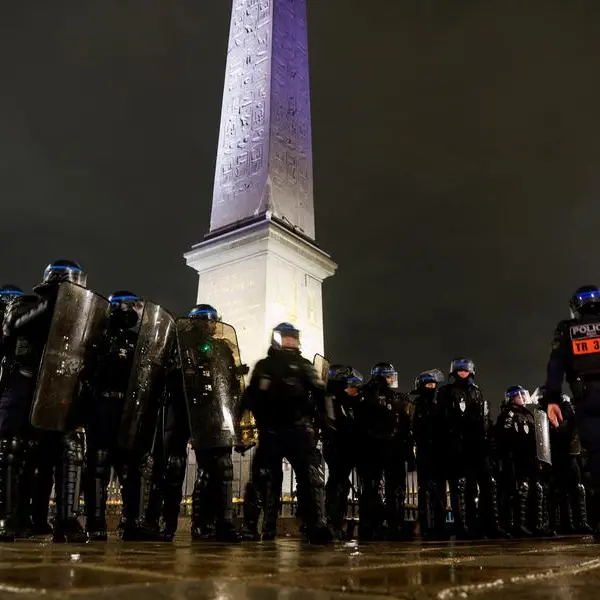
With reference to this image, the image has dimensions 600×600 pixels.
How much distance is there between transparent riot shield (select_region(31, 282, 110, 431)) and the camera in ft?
15.0

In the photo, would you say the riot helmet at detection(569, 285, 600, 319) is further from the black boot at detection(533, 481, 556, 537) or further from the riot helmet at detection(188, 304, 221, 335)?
the black boot at detection(533, 481, 556, 537)

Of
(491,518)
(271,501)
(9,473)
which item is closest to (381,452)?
(491,518)

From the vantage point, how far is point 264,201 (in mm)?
13070

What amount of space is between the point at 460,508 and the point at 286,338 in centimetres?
318

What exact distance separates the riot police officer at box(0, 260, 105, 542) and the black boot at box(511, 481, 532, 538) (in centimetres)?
527

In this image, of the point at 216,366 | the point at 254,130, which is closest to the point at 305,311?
the point at 254,130

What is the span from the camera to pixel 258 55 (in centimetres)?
1477

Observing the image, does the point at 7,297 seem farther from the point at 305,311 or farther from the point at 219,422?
the point at 305,311

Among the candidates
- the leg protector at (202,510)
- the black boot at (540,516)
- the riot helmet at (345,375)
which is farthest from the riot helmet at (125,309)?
the black boot at (540,516)

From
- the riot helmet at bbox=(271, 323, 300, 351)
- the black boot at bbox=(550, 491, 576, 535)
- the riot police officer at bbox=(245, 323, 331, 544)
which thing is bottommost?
the black boot at bbox=(550, 491, 576, 535)

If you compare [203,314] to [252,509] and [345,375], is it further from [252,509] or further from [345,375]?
[345,375]

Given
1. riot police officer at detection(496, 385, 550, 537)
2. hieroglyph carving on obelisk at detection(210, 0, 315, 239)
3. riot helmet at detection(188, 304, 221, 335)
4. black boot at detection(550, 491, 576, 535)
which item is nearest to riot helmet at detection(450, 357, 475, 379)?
riot police officer at detection(496, 385, 550, 537)

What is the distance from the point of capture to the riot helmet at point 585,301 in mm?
5285

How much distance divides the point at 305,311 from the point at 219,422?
25.9 feet
